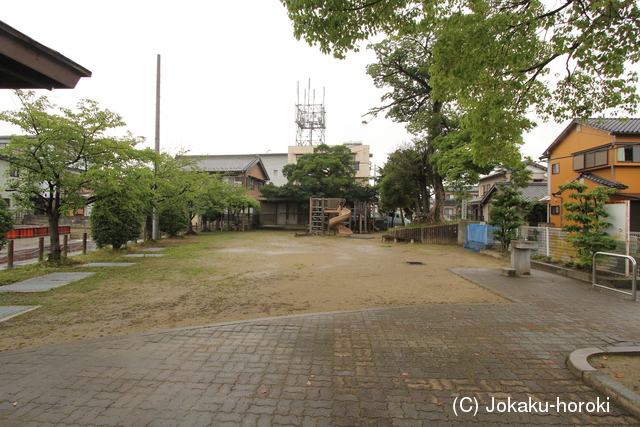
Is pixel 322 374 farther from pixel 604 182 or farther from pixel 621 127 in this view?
pixel 621 127

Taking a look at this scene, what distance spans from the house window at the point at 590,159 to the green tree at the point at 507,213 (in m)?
10.5

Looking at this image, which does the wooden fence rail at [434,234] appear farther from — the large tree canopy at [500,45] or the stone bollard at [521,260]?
the large tree canopy at [500,45]

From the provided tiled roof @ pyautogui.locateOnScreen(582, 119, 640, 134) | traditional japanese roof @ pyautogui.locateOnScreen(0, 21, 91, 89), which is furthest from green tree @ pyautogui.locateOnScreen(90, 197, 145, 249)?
tiled roof @ pyautogui.locateOnScreen(582, 119, 640, 134)

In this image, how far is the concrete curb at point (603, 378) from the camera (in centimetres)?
265

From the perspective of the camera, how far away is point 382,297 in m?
6.39

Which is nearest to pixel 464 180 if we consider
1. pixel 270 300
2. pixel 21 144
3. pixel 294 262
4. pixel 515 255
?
pixel 515 255

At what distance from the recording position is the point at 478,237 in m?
16.4

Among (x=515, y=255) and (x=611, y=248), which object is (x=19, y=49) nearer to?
(x=515, y=255)

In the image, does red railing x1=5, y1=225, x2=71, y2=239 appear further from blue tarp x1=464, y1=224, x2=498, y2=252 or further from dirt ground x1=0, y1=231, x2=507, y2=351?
blue tarp x1=464, y1=224, x2=498, y2=252

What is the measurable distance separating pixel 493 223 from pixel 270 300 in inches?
441

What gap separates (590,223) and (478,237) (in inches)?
330

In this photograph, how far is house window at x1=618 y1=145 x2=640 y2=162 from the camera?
18406mm

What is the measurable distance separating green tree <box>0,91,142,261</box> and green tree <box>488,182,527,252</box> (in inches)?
536

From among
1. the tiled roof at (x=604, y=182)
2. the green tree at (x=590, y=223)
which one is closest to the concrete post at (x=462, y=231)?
the tiled roof at (x=604, y=182)
